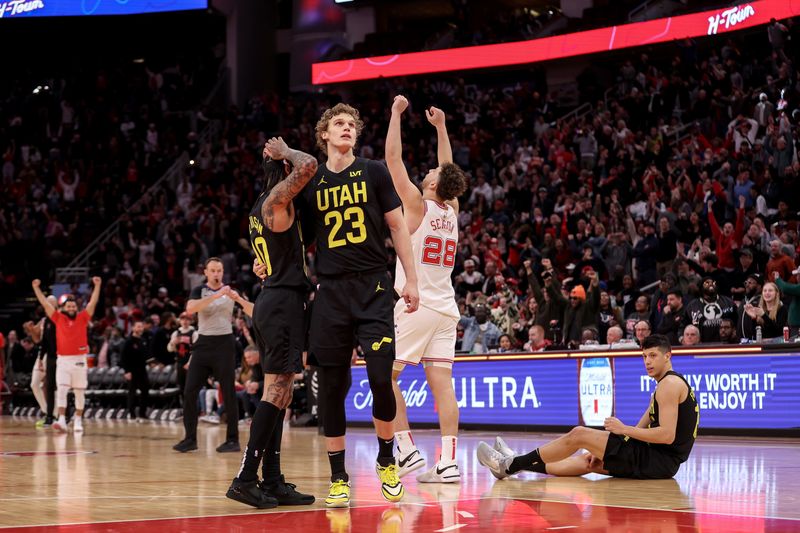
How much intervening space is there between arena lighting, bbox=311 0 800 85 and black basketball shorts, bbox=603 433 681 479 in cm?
1591

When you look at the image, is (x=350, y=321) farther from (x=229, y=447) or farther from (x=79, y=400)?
(x=79, y=400)

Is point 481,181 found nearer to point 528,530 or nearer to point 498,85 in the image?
point 498,85

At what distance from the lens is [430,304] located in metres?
8.40

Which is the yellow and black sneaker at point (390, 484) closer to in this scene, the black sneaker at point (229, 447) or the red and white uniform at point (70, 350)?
the black sneaker at point (229, 447)

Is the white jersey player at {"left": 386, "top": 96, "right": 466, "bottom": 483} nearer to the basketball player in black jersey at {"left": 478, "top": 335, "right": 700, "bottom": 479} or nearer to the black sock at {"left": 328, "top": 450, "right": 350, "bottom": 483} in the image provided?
the basketball player in black jersey at {"left": 478, "top": 335, "right": 700, "bottom": 479}

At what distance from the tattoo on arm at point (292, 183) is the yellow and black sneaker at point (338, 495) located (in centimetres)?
163

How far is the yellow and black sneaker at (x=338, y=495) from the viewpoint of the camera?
6488 mm

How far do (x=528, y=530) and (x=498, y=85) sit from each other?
25.2 meters

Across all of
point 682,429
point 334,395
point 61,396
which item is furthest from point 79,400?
point 334,395

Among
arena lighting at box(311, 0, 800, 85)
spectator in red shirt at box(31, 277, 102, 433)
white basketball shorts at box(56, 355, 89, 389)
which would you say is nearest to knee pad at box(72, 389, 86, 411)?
spectator in red shirt at box(31, 277, 102, 433)

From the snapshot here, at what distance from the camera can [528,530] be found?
5516 millimetres

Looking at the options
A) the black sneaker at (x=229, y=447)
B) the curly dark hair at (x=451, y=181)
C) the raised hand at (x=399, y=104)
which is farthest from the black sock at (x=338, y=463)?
the black sneaker at (x=229, y=447)

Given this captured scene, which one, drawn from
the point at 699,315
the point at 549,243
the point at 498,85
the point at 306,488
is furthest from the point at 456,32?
the point at 306,488

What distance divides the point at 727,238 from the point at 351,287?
1161 centimetres
